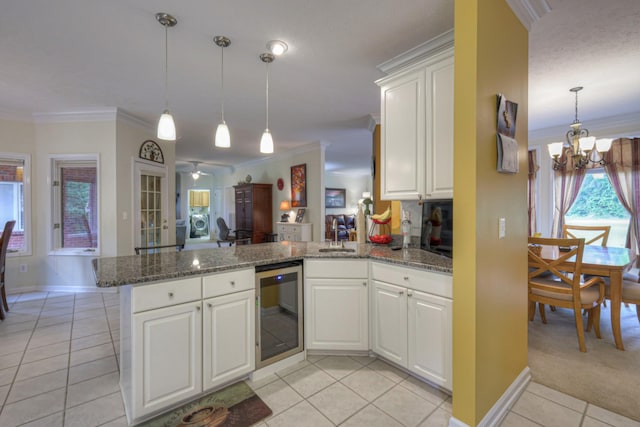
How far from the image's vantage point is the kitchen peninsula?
1.60 metres

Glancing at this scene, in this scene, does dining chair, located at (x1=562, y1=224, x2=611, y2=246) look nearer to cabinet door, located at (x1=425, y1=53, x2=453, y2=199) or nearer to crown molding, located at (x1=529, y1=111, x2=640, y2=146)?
crown molding, located at (x1=529, y1=111, x2=640, y2=146)

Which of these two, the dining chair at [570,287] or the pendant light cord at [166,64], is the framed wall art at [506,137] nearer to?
the dining chair at [570,287]

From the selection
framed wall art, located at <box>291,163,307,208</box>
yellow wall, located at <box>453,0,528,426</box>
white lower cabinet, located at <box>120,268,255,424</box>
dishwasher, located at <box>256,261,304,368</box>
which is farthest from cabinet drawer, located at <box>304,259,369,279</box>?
framed wall art, located at <box>291,163,307,208</box>

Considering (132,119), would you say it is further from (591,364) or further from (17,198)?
(591,364)

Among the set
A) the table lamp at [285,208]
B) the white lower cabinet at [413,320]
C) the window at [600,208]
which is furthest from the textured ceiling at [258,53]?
the table lamp at [285,208]

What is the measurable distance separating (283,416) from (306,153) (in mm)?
5157

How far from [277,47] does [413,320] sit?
2380mm

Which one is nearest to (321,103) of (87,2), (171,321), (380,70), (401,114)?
(380,70)

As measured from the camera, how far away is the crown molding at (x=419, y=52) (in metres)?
2.09

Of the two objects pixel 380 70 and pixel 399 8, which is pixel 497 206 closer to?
pixel 399 8

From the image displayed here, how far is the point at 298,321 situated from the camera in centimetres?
227

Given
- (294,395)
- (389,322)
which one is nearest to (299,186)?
(389,322)

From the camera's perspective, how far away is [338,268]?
228 centimetres

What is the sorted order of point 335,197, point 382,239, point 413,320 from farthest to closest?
point 335,197
point 382,239
point 413,320
